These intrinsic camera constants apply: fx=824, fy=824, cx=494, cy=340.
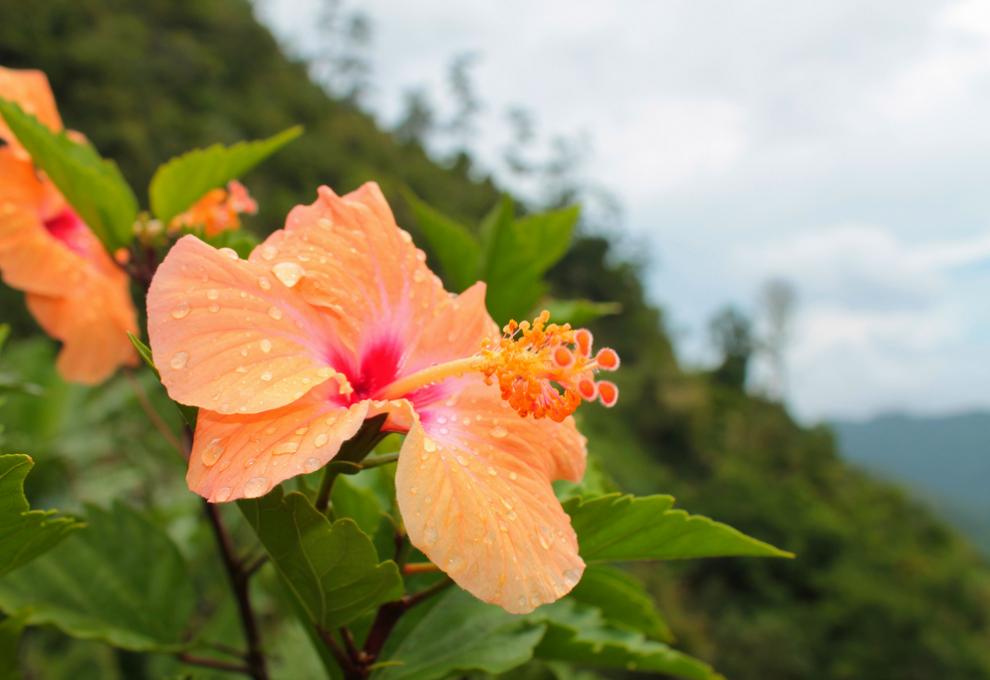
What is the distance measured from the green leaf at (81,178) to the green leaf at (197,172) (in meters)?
0.03

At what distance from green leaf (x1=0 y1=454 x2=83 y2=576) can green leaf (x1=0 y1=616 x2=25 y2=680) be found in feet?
0.37

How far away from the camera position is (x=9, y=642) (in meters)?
0.69

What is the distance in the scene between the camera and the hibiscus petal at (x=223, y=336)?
537 millimetres

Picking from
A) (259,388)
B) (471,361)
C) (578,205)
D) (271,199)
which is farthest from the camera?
(271,199)

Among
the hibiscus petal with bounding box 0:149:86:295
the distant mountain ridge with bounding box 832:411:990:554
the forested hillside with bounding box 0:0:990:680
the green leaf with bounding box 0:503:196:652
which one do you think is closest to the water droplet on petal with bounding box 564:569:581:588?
the green leaf with bounding box 0:503:196:652

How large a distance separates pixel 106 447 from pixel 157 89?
51.4 feet

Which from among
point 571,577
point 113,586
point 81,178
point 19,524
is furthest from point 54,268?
point 571,577

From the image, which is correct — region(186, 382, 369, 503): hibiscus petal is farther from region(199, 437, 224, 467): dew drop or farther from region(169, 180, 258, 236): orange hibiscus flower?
region(169, 180, 258, 236): orange hibiscus flower

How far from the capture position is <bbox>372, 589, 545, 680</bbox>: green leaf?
0.68 m

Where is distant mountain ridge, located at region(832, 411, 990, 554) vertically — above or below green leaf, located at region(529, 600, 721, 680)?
below

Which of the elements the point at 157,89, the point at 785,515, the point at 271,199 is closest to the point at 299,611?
the point at 271,199

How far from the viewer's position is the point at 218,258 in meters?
0.57

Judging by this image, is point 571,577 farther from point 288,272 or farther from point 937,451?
point 937,451

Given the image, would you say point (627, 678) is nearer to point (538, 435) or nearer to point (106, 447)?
point (106, 447)
